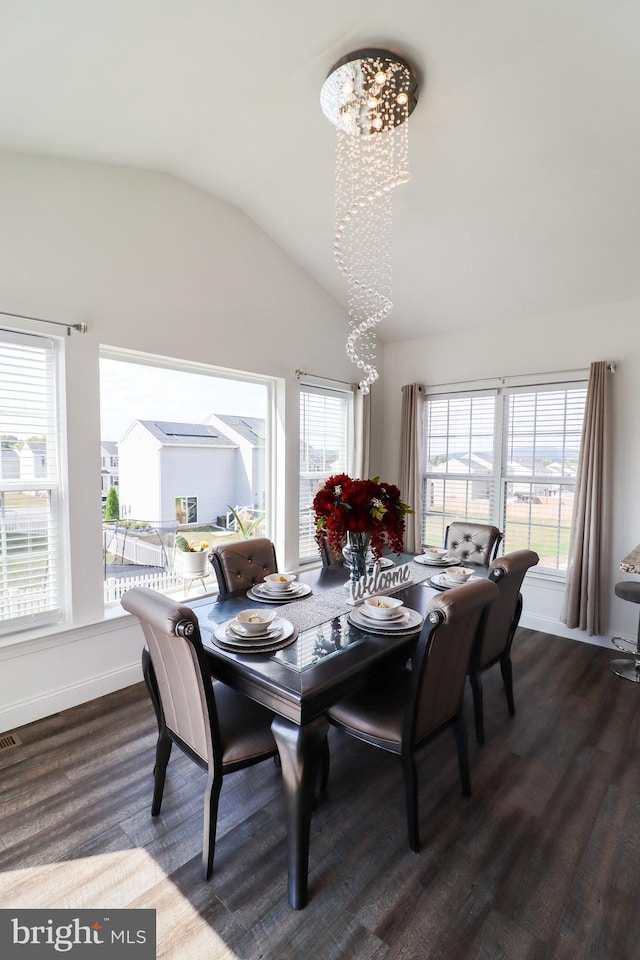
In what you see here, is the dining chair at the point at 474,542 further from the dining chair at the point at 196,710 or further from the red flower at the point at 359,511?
the dining chair at the point at 196,710

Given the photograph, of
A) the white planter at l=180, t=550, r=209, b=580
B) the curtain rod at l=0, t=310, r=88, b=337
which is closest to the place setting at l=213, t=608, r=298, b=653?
the white planter at l=180, t=550, r=209, b=580

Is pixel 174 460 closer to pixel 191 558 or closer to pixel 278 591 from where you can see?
pixel 191 558

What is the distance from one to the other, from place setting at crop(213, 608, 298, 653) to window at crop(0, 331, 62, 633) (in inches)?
54.5

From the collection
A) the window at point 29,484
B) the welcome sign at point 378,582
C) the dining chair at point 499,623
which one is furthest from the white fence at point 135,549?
the dining chair at point 499,623

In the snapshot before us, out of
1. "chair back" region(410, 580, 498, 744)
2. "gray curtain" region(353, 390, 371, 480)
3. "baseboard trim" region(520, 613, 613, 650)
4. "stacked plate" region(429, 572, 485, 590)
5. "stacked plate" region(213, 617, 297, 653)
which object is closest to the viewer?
"chair back" region(410, 580, 498, 744)

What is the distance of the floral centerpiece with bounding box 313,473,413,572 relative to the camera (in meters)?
2.27

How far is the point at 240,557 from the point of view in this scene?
2719 mm

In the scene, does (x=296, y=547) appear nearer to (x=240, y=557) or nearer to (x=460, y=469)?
(x=240, y=557)

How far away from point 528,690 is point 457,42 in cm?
366

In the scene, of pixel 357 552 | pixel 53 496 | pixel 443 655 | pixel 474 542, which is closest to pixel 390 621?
pixel 443 655

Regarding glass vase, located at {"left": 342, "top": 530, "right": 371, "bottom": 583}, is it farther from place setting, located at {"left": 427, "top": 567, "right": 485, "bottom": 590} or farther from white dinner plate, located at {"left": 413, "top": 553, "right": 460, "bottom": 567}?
white dinner plate, located at {"left": 413, "top": 553, "right": 460, "bottom": 567}

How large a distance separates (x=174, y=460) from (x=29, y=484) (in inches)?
40.2

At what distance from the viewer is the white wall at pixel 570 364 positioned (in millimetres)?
3609

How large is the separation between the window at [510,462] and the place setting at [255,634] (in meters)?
3.05
